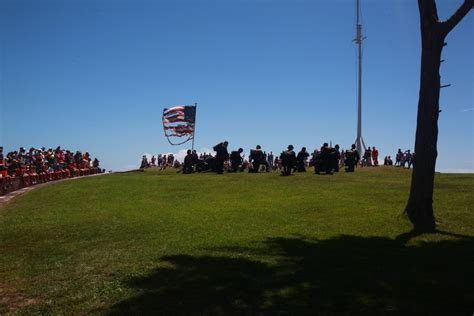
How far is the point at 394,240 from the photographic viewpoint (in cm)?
928

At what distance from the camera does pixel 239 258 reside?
7.91 m

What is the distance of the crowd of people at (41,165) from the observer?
75.7 ft

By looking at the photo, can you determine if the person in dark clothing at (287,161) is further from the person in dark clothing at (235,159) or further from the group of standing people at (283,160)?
the person in dark clothing at (235,159)

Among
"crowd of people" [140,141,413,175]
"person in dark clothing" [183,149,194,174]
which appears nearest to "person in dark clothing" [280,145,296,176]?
"crowd of people" [140,141,413,175]

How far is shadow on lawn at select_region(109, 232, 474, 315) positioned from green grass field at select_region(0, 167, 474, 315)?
0.02 meters

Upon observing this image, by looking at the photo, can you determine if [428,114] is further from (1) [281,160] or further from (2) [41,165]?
A: (2) [41,165]

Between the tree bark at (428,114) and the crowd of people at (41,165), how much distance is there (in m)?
16.7

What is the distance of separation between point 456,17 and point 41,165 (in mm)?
23566

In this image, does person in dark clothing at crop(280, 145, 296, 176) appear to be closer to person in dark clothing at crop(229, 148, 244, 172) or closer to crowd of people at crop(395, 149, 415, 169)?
person in dark clothing at crop(229, 148, 244, 172)

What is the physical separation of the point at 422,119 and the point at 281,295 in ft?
22.2

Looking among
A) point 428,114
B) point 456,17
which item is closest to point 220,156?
point 428,114

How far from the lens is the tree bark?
10930 mm

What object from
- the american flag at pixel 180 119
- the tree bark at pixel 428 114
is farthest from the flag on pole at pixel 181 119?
the tree bark at pixel 428 114

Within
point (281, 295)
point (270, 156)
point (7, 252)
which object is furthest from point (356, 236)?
point (270, 156)
